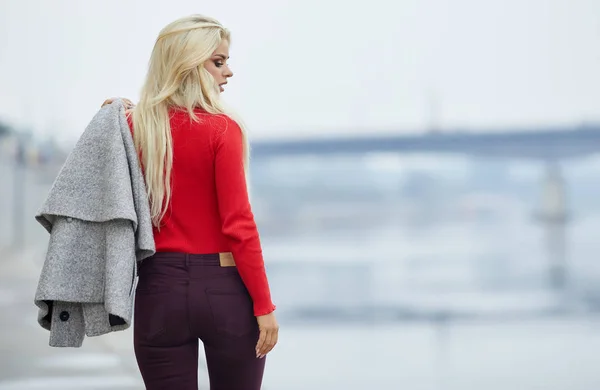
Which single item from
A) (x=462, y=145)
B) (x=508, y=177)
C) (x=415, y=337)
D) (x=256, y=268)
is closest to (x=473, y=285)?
(x=462, y=145)

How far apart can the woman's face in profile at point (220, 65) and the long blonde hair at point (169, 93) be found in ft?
0.04

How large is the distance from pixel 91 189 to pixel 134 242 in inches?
4.1

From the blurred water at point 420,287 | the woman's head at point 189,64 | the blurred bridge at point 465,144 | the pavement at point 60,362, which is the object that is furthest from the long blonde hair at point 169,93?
the blurred bridge at point 465,144

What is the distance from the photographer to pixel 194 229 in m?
1.22

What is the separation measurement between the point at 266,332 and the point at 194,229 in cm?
19

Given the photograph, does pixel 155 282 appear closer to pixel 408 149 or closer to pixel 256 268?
pixel 256 268

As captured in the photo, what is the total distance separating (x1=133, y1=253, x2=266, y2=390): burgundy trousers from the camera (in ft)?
3.93

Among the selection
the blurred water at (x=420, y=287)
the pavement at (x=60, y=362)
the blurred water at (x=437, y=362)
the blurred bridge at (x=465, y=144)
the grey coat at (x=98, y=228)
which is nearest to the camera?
the grey coat at (x=98, y=228)

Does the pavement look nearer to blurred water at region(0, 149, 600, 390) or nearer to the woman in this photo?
blurred water at region(0, 149, 600, 390)

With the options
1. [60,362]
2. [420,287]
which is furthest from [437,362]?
[420,287]

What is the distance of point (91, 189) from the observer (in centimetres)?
122

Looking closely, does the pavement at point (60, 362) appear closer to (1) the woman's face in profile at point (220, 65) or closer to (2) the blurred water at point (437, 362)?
(2) the blurred water at point (437, 362)

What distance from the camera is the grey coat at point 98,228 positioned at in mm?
1190

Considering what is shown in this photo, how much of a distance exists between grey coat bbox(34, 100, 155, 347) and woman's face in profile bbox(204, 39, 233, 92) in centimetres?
15
